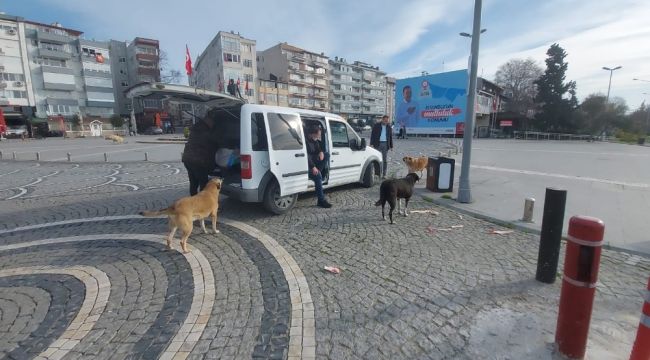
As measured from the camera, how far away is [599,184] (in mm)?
8734

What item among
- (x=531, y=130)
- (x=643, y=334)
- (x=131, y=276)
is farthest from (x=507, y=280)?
(x=531, y=130)

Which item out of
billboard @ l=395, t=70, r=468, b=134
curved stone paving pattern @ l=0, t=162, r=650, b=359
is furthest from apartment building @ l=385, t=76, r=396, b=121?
curved stone paving pattern @ l=0, t=162, r=650, b=359

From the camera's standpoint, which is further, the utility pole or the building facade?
the building facade

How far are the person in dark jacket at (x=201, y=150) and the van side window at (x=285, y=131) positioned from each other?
1.38 metres

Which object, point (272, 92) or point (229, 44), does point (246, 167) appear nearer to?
point (229, 44)

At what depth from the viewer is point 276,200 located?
19.0ft

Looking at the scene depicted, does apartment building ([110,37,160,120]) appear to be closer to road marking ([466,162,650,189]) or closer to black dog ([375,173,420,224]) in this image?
road marking ([466,162,650,189])

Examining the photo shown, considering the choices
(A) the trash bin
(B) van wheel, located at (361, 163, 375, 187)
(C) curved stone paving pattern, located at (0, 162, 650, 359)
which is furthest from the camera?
(B) van wheel, located at (361, 163, 375, 187)

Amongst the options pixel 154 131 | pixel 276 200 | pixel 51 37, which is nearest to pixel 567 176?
pixel 276 200

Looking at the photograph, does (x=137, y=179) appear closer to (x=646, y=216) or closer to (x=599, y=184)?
(x=646, y=216)

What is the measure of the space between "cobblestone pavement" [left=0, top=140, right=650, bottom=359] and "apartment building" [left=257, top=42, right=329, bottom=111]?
63562 millimetres

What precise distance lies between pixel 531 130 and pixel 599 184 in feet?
132

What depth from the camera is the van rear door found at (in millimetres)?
5336

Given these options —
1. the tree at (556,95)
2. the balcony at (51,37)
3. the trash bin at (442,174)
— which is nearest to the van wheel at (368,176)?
the trash bin at (442,174)
